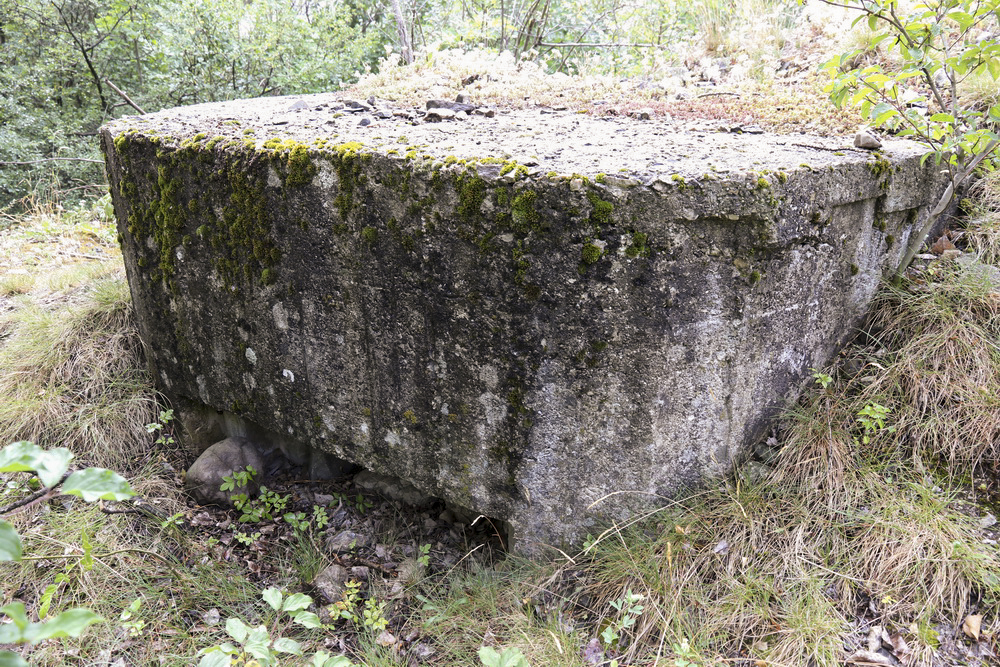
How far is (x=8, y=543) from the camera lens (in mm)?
928

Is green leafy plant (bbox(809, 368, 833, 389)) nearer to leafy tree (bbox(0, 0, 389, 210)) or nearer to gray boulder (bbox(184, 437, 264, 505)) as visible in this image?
gray boulder (bbox(184, 437, 264, 505))

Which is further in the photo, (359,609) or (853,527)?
(359,609)

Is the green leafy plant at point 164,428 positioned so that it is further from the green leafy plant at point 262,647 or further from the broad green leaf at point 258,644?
the broad green leaf at point 258,644

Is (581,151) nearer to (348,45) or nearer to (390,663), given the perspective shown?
(390,663)

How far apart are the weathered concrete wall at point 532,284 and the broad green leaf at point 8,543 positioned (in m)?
1.46

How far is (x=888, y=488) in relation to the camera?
2326 mm

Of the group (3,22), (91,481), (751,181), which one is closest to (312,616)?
(91,481)

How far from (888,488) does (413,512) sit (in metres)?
1.93

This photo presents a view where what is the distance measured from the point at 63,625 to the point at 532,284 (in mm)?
1507

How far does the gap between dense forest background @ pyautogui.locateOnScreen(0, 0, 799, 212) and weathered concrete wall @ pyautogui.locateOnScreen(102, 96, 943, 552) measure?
15.6 ft

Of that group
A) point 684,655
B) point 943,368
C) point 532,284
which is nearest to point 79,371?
point 532,284

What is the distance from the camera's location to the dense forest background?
7148mm

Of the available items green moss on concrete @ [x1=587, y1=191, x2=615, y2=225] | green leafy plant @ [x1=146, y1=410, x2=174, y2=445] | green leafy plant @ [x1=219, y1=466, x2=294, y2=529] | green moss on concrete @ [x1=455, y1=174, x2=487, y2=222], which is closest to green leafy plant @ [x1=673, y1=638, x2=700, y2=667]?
green moss on concrete @ [x1=587, y1=191, x2=615, y2=225]

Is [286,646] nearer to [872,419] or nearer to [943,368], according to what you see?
[872,419]
